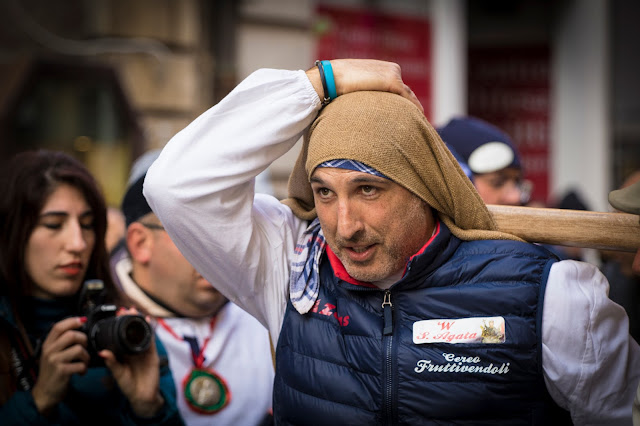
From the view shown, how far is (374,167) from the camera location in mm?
2023

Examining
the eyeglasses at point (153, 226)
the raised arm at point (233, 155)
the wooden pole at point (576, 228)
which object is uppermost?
the raised arm at point (233, 155)

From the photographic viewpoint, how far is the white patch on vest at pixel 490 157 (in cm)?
367

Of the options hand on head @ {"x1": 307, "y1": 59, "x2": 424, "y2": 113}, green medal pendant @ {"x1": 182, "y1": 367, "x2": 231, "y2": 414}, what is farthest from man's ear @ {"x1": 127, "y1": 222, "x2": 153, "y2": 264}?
hand on head @ {"x1": 307, "y1": 59, "x2": 424, "y2": 113}

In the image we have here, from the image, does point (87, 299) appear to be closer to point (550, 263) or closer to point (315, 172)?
point (315, 172)

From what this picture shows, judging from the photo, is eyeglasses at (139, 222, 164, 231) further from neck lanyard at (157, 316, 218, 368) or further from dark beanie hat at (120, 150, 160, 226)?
neck lanyard at (157, 316, 218, 368)

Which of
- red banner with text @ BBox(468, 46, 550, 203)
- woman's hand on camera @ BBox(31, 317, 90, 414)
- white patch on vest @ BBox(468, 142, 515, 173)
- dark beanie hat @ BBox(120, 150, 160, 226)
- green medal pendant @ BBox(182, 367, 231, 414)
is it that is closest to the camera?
woman's hand on camera @ BBox(31, 317, 90, 414)

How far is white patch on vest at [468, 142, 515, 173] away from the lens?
3674 millimetres

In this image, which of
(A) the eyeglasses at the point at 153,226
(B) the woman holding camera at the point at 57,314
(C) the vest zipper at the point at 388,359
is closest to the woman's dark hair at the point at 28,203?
(B) the woman holding camera at the point at 57,314

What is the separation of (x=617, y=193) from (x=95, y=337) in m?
1.73

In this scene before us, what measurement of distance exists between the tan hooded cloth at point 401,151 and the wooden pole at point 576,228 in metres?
0.05

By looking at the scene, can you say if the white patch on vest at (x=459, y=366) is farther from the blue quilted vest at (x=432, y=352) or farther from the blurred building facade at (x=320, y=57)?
the blurred building facade at (x=320, y=57)

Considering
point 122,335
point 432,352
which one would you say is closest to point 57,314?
point 122,335

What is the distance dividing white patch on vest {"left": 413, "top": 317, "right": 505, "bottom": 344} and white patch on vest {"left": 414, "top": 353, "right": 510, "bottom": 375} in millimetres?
49

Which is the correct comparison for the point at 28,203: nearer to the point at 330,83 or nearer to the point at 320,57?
the point at 330,83
